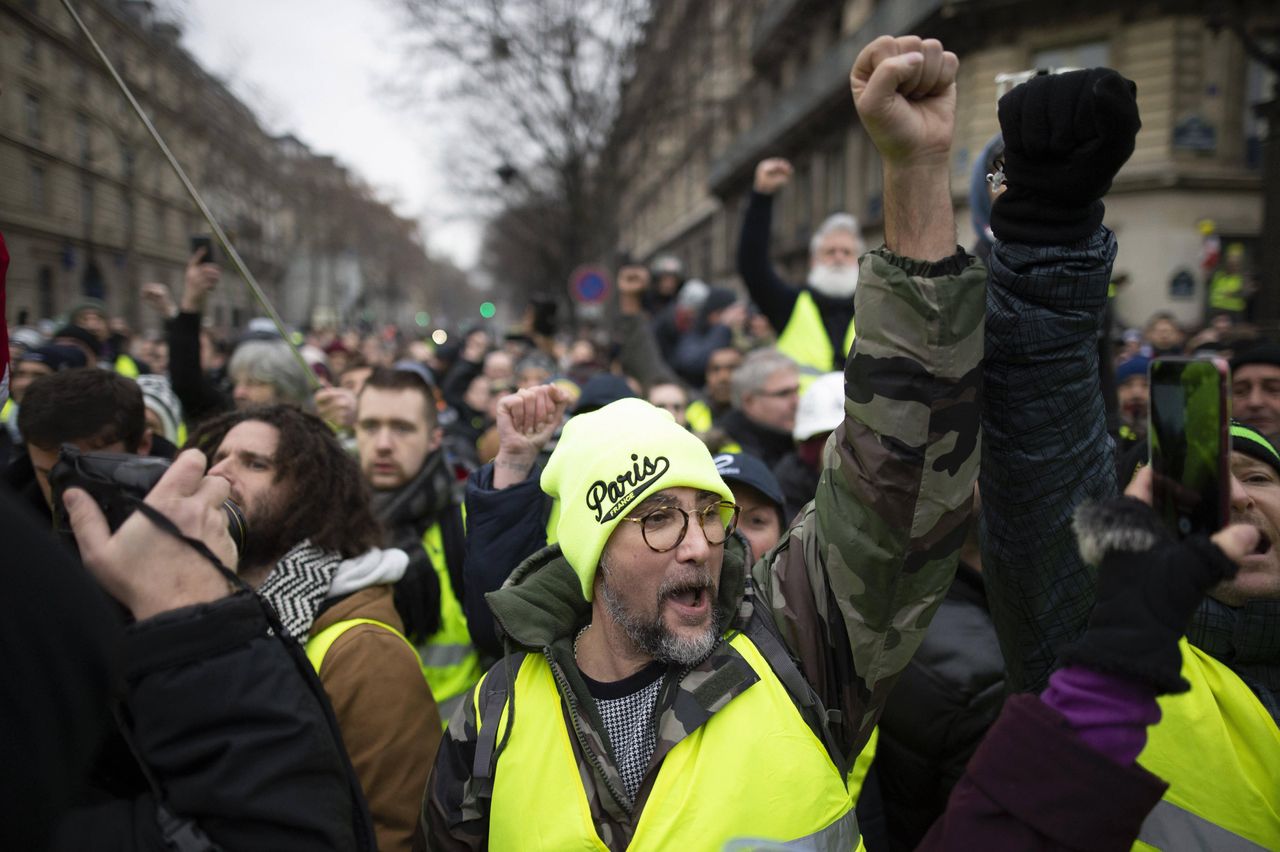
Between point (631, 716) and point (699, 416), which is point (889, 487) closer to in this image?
point (631, 716)

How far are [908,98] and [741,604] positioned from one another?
3.43 ft

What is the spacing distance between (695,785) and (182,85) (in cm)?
1767

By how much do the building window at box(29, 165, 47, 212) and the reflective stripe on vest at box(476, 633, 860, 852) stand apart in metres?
7.83

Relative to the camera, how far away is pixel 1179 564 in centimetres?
101

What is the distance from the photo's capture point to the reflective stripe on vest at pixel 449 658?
2.70 meters

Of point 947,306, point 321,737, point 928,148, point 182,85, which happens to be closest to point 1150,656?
point 947,306

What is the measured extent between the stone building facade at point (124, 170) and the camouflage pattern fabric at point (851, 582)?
84.5 inches

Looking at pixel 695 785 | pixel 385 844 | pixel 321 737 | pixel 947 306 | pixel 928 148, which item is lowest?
pixel 385 844

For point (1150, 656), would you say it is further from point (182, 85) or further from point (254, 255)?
point (254, 255)

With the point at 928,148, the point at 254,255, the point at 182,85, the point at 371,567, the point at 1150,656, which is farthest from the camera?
the point at 254,255

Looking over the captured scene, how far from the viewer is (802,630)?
1695mm

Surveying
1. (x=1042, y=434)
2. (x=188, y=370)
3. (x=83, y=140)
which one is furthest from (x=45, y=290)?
(x=1042, y=434)

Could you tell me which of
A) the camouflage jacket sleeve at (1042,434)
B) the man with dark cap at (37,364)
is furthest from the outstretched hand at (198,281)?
the camouflage jacket sleeve at (1042,434)

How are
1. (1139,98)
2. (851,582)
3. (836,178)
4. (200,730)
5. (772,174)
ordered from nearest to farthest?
(200,730), (851,582), (772,174), (1139,98), (836,178)
